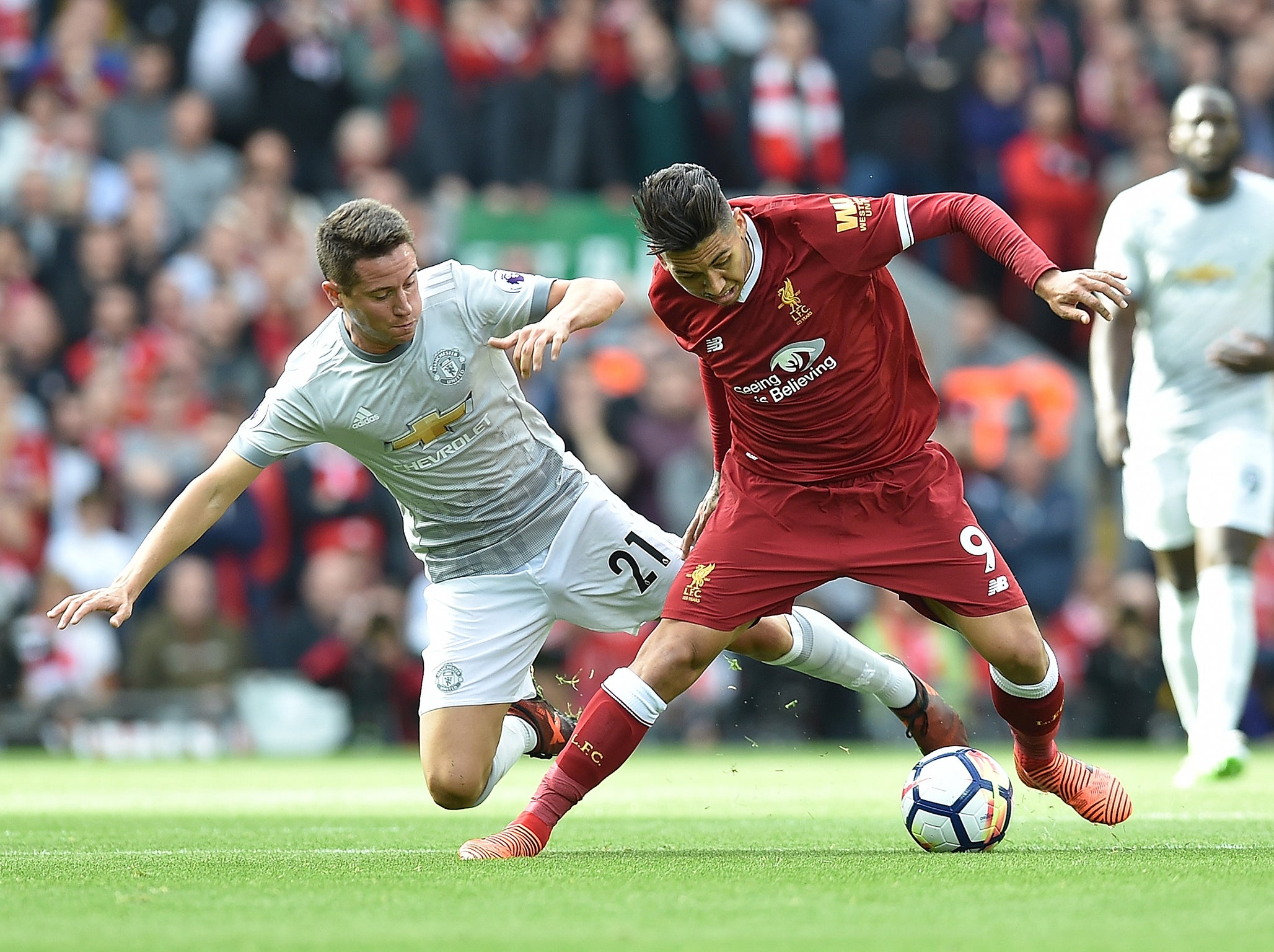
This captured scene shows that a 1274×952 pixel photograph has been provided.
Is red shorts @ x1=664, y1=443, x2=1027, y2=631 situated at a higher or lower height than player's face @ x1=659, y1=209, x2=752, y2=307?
lower

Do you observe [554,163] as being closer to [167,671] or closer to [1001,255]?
[167,671]

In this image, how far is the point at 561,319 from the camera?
229 inches

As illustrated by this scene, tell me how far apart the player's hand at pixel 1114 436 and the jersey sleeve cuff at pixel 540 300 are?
124 inches

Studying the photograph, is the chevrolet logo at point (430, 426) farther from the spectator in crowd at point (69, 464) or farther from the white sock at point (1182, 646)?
the spectator in crowd at point (69, 464)

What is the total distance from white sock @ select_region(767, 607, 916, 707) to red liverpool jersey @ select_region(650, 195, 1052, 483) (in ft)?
2.31

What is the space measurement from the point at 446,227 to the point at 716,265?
9664 millimetres

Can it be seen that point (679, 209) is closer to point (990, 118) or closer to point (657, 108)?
point (657, 108)

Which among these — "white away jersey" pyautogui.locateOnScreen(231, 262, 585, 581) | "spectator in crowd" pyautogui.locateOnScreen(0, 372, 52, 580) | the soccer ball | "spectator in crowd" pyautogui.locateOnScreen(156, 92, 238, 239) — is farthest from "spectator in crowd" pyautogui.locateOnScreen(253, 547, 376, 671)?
the soccer ball

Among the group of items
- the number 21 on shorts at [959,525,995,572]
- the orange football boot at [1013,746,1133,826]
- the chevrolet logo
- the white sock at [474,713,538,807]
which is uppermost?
the chevrolet logo

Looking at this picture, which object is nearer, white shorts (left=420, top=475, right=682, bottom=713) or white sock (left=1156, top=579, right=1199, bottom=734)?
white shorts (left=420, top=475, right=682, bottom=713)

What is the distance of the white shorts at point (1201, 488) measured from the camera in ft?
28.1

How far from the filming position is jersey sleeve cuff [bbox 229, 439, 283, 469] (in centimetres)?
639

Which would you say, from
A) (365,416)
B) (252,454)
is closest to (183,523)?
(252,454)

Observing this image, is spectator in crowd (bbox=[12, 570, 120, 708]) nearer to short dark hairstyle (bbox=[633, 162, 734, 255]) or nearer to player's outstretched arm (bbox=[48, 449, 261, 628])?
player's outstretched arm (bbox=[48, 449, 261, 628])
